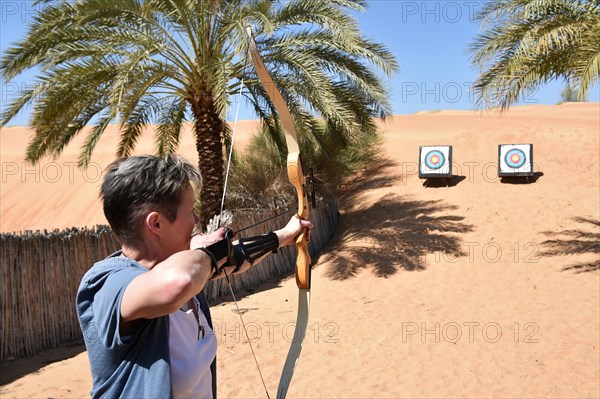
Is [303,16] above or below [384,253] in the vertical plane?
above

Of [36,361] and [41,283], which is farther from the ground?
[41,283]

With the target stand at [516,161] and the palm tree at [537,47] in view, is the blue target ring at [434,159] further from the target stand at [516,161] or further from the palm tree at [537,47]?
the palm tree at [537,47]

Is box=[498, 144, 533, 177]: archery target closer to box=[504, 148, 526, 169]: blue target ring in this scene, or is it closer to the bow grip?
box=[504, 148, 526, 169]: blue target ring

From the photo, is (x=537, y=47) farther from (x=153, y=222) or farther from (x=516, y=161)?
(x=153, y=222)

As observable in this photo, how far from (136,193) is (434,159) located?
37.5 feet

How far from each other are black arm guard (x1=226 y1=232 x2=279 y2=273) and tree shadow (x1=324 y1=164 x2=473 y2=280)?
6474mm

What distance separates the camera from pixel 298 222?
7.10 feet

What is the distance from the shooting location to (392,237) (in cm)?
945

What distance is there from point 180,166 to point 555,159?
1398cm

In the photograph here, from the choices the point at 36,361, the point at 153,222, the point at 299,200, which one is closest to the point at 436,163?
the point at 36,361

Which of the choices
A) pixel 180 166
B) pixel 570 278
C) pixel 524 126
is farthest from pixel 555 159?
pixel 180 166

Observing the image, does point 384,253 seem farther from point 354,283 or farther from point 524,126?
point 524,126

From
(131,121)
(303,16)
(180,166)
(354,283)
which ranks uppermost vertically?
(303,16)

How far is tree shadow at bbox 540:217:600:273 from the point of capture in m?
7.88
